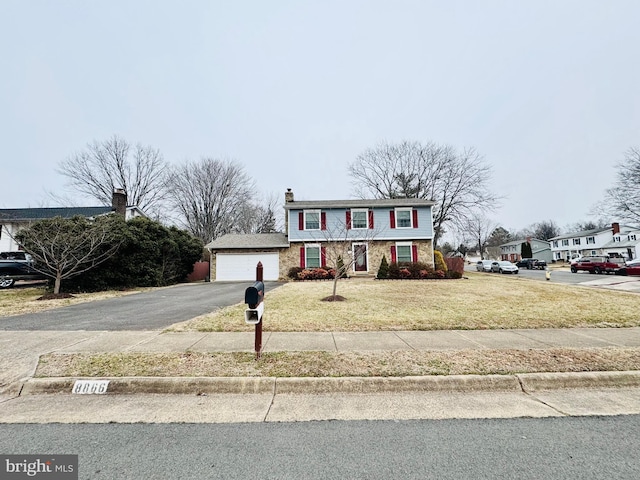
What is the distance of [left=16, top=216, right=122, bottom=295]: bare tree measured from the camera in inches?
473

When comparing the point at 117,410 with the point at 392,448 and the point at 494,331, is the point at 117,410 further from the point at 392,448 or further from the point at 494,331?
the point at 494,331

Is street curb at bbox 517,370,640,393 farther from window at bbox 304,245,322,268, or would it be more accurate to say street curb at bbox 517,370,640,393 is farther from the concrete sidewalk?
window at bbox 304,245,322,268

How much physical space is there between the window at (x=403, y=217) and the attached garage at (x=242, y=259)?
8705 millimetres

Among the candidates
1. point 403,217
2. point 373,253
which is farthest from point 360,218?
point 403,217

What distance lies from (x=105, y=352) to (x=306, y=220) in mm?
17706

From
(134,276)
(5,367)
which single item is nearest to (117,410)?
(5,367)

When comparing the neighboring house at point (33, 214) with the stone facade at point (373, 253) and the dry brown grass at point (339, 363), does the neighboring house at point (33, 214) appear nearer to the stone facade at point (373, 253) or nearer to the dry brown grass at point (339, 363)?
the stone facade at point (373, 253)

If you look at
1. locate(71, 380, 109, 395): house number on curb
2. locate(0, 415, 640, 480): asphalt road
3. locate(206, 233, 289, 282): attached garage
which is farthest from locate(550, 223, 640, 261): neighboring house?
locate(71, 380, 109, 395): house number on curb

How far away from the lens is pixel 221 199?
33250 millimetres

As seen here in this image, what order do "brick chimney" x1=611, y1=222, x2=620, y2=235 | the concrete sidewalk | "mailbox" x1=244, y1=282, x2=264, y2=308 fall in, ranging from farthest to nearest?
1. "brick chimney" x1=611, y1=222, x2=620, y2=235
2. the concrete sidewalk
3. "mailbox" x1=244, y1=282, x2=264, y2=308

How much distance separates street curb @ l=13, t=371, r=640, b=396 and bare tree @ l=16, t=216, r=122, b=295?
1085cm

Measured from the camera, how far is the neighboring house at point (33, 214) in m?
21.6

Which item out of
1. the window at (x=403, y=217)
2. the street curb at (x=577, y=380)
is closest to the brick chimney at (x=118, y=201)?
the window at (x=403, y=217)

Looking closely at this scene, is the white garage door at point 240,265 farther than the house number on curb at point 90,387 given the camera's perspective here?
Yes
